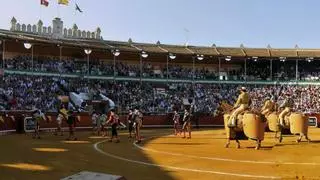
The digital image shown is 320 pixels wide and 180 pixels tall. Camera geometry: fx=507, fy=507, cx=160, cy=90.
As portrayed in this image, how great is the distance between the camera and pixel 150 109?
160ft

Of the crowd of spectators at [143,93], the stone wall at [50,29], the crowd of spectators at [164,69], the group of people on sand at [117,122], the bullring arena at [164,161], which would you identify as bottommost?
the bullring arena at [164,161]

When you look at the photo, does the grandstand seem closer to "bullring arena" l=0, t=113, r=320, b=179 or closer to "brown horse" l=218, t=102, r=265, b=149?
"bullring arena" l=0, t=113, r=320, b=179

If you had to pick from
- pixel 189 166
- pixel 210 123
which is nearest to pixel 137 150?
pixel 189 166

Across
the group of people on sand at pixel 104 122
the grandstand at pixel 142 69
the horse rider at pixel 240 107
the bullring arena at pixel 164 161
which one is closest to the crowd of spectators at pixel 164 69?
the grandstand at pixel 142 69

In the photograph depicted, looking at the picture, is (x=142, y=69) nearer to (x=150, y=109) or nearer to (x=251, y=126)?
(x=150, y=109)

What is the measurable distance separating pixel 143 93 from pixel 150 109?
2844 mm

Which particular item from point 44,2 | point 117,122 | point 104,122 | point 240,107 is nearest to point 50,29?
point 44,2

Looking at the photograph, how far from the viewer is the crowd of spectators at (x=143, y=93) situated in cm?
4153

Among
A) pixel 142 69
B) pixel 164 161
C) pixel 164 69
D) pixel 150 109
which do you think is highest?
pixel 164 69

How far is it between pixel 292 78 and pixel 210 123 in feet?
54.6

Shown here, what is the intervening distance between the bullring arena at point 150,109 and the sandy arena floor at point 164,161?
39 mm

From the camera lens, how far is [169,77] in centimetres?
5472

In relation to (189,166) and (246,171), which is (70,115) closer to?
(189,166)

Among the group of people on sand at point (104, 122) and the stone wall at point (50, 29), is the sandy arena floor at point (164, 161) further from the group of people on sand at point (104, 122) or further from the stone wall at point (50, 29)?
the stone wall at point (50, 29)
